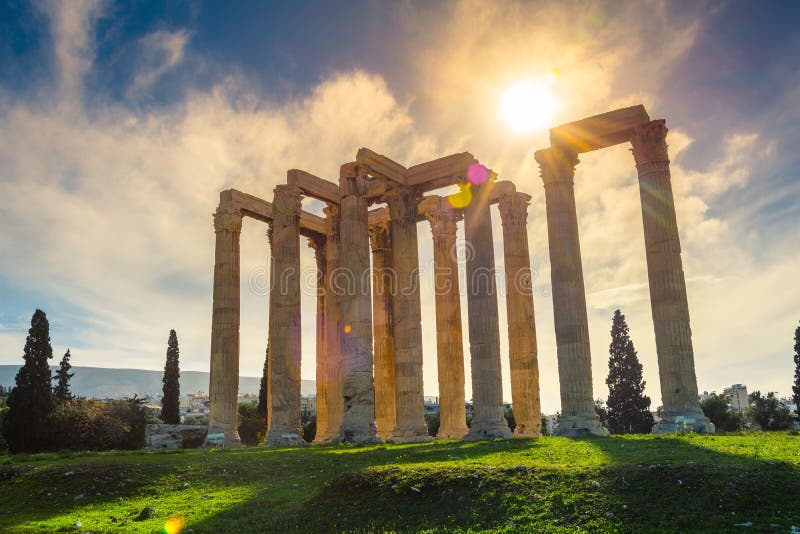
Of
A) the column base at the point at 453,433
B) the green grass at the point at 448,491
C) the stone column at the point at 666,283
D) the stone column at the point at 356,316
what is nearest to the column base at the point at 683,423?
the stone column at the point at 666,283

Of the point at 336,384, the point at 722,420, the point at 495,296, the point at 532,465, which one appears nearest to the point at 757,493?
the point at 532,465

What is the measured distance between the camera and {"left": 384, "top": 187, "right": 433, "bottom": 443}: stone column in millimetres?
38875

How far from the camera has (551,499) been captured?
607 inches

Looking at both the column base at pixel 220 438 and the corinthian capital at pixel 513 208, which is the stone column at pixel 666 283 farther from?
the column base at pixel 220 438

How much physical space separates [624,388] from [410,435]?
137ft

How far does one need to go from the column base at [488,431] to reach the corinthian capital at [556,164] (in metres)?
13.6

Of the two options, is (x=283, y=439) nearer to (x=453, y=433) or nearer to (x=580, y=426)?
(x=453, y=433)

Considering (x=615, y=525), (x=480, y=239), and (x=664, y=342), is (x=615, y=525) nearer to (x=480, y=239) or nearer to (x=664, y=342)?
(x=664, y=342)

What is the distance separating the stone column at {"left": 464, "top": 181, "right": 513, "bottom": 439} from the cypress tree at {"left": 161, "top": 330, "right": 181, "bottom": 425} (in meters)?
37.5

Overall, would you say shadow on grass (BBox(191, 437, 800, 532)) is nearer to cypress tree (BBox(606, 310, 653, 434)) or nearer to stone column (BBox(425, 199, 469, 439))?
stone column (BBox(425, 199, 469, 439))

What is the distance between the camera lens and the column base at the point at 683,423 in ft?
101

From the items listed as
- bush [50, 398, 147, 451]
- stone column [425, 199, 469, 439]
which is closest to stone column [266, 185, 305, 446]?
stone column [425, 199, 469, 439]

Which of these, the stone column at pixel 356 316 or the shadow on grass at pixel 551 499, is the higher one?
the stone column at pixel 356 316

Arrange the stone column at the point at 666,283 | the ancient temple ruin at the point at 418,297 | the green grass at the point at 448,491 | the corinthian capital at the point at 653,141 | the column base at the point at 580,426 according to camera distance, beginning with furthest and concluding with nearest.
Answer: the corinthian capital at the point at 653,141, the ancient temple ruin at the point at 418,297, the column base at the point at 580,426, the stone column at the point at 666,283, the green grass at the point at 448,491
